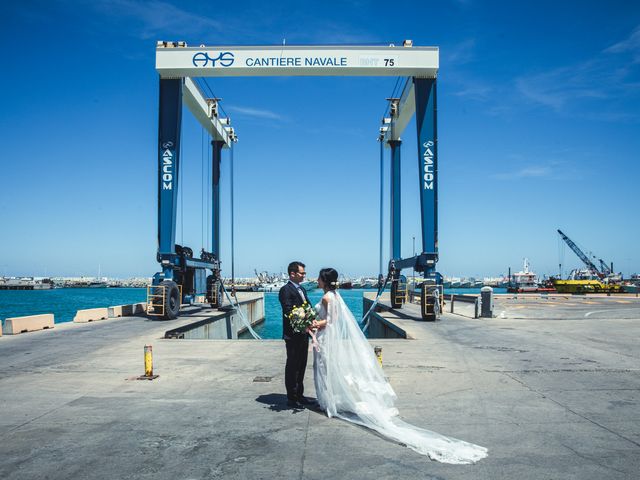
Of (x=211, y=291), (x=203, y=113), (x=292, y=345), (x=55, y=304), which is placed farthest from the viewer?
(x=55, y=304)

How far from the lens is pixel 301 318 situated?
7.09 metres

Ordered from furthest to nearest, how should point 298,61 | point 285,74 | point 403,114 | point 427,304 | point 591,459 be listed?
point 403,114 → point 285,74 → point 298,61 → point 427,304 → point 591,459

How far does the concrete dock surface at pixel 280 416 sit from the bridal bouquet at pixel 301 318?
1.17 meters

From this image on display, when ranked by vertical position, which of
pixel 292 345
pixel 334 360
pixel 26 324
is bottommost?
pixel 26 324

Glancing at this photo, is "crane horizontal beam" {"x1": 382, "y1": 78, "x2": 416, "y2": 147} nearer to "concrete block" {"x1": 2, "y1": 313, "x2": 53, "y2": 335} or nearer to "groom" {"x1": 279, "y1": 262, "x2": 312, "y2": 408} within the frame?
"concrete block" {"x1": 2, "y1": 313, "x2": 53, "y2": 335}

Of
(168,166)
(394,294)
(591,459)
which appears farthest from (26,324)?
(394,294)

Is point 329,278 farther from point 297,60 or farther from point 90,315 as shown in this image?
point 90,315

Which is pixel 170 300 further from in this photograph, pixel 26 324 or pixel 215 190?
pixel 215 190

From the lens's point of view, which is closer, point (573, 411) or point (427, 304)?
point (573, 411)

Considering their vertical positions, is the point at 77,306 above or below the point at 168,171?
below

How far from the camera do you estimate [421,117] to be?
22.9 meters

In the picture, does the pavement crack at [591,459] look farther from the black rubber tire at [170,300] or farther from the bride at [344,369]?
the black rubber tire at [170,300]

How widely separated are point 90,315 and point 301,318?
17.8m

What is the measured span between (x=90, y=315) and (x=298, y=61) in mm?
13813
